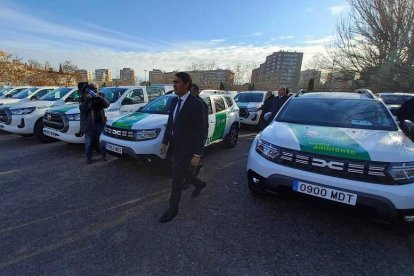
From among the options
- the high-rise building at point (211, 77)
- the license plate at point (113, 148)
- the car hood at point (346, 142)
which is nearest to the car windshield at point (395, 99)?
the car hood at point (346, 142)

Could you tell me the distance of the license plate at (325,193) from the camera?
7.98 ft

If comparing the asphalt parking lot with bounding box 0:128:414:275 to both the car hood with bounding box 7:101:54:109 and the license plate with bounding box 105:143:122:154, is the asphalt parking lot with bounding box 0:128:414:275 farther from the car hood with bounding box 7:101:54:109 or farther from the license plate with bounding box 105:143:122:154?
the car hood with bounding box 7:101:54:109

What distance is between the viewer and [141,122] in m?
4.29

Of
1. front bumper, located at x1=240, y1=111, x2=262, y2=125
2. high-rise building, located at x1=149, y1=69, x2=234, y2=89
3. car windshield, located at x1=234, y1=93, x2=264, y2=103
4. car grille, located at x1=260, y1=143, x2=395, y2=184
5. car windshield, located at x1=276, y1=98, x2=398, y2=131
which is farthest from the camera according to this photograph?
high-rise building, located at x1=149, y1=69, x2=234, y2=89

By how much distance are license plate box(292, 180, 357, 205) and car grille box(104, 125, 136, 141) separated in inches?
109

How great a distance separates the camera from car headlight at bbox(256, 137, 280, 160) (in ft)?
9.59

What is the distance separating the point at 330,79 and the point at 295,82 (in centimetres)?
2077

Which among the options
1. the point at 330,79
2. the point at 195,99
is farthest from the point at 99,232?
the point at 330,79

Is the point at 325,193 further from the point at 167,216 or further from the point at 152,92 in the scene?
the point at 152,92

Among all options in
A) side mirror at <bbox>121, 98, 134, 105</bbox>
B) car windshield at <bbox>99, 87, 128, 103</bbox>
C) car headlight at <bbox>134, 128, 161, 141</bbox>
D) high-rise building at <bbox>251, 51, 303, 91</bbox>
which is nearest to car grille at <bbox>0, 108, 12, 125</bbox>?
car windshield at <bbox>99, 87, 128, 103</bbox>

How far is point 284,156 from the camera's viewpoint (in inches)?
112

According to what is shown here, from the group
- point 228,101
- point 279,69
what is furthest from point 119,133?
point 279,69

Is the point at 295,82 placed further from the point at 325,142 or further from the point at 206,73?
the point at 325,142

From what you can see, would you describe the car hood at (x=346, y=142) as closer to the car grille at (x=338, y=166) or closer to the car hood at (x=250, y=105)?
the car grille at (x=338, y=166)
